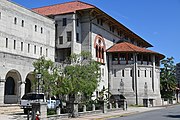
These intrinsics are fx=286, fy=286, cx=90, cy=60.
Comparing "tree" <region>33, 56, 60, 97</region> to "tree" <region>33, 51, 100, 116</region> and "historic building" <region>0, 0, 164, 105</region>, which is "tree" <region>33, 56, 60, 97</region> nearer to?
"tree" <region>33, 51, 100, 116</region>

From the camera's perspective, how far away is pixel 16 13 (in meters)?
37.7

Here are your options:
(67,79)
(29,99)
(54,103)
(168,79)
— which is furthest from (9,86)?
(168,79)

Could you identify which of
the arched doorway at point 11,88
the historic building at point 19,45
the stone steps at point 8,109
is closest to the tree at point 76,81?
the stone steps at point 8,109

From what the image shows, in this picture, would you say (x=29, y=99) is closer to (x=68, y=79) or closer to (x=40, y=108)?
(x=68, y=79)

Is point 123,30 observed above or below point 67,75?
above

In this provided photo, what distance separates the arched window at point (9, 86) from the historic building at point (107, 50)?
Answer: 12697 millimetres

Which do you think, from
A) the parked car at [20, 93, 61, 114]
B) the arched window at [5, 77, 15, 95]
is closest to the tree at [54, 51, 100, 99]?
the parked car at [20, 93, 61, 114]

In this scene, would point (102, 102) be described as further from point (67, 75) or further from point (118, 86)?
point (118, 86)

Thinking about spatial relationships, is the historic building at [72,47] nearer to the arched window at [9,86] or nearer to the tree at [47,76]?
the arched window at [9,86]

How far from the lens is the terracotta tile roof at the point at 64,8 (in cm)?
4769

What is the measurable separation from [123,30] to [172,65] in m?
30.0

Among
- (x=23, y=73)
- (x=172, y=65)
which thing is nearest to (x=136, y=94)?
(x=23, y=73)

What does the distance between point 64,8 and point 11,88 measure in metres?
19.8

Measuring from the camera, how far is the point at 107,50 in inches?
2109
